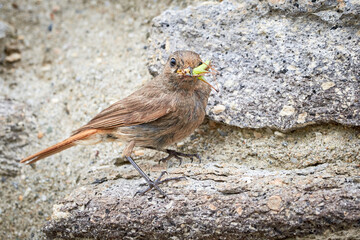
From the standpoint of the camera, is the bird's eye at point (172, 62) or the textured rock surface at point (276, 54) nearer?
the textured rock surface at point (276, 54)

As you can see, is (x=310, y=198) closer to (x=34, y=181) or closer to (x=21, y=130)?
(x=34, y=181)

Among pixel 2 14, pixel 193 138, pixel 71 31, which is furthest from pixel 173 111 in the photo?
pixel 2 14

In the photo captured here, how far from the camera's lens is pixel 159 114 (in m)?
4.16

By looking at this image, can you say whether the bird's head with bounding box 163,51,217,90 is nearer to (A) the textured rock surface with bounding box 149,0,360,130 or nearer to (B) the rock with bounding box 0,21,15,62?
(A) the textured rock surface with bounding box 149,0,360,130

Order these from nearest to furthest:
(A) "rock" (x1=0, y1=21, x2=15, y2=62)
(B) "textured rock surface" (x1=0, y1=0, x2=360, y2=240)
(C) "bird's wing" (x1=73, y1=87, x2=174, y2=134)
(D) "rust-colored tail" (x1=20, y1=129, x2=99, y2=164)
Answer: (B) "textured rock surface" (x1=0, y1=0, x2=360, y2=240)
(C) "bird's wing" (x1=73, y1=87, x2=174, y2=134)
(D) "rust-colored tail" (x1=20, y1=129, x2=99, y2=164)
(A) "rock" (x1=0, y1=21, x2=15, y2=62)

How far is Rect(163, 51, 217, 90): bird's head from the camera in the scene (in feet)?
13.3

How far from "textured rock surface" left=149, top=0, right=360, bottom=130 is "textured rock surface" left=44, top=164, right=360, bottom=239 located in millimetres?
552

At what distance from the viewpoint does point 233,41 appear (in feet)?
14.3

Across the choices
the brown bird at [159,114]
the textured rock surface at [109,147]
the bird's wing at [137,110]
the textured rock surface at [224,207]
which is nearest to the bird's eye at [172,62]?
the brown bird at [159,114]

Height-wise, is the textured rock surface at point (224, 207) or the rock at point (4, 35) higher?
the rock at point (4, 35)

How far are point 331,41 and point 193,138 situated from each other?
169cm

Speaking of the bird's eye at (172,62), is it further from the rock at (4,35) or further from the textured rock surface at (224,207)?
the rock at (4,35)

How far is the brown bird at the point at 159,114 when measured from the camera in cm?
416

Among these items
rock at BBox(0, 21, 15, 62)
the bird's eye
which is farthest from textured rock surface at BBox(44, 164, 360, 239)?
rock at BBox(0, 21, 15, 62)
